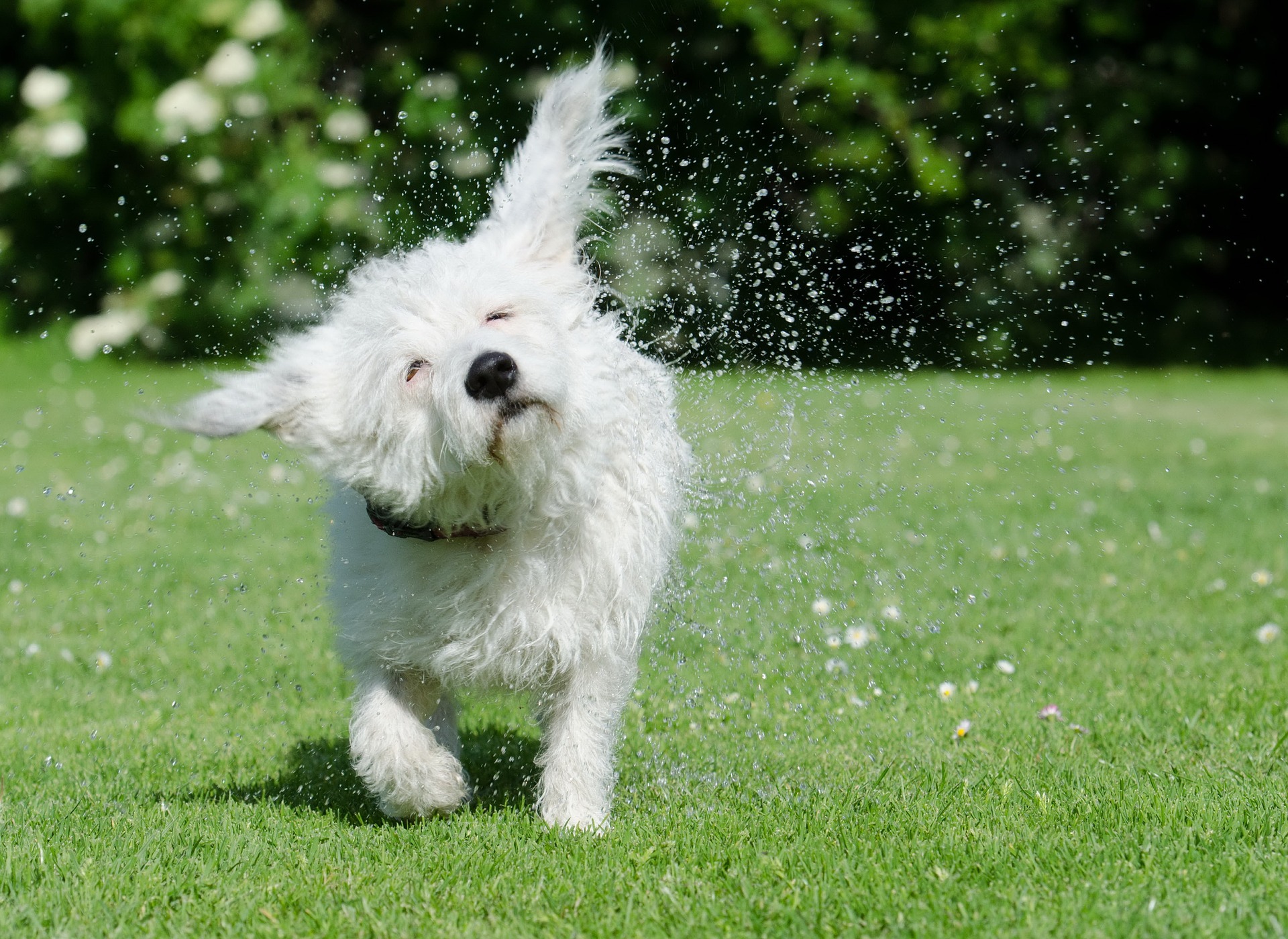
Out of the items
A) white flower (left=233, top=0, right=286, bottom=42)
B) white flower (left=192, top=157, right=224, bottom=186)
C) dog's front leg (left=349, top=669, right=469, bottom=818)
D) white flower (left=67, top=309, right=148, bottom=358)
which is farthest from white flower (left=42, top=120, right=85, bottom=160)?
dog's front leg (left=349, top=669, right=469, bottom=818)

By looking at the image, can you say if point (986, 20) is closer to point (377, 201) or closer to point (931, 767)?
point (377, 201)

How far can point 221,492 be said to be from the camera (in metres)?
8.23

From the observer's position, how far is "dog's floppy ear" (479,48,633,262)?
12.8 feet

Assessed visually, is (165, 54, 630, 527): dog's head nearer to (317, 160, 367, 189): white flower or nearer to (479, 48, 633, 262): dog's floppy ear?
(479, 48, 633, 262): dog's floppy ear

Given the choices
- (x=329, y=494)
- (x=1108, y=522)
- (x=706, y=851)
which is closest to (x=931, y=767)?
(x=706, y=851)

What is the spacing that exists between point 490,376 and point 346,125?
38.1ft

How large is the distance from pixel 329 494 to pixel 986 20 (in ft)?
40.7

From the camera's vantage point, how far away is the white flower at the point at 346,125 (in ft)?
45.6

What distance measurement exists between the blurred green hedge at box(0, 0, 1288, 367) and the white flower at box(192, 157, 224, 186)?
0.06ft

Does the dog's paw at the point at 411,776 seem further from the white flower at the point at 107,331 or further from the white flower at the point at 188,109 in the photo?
the white flower at the point at 107,331

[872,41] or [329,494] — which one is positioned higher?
[872,41]

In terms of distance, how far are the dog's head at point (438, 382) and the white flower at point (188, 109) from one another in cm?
1071

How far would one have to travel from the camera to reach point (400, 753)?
136 inches

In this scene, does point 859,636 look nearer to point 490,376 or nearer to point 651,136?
point 490,376
